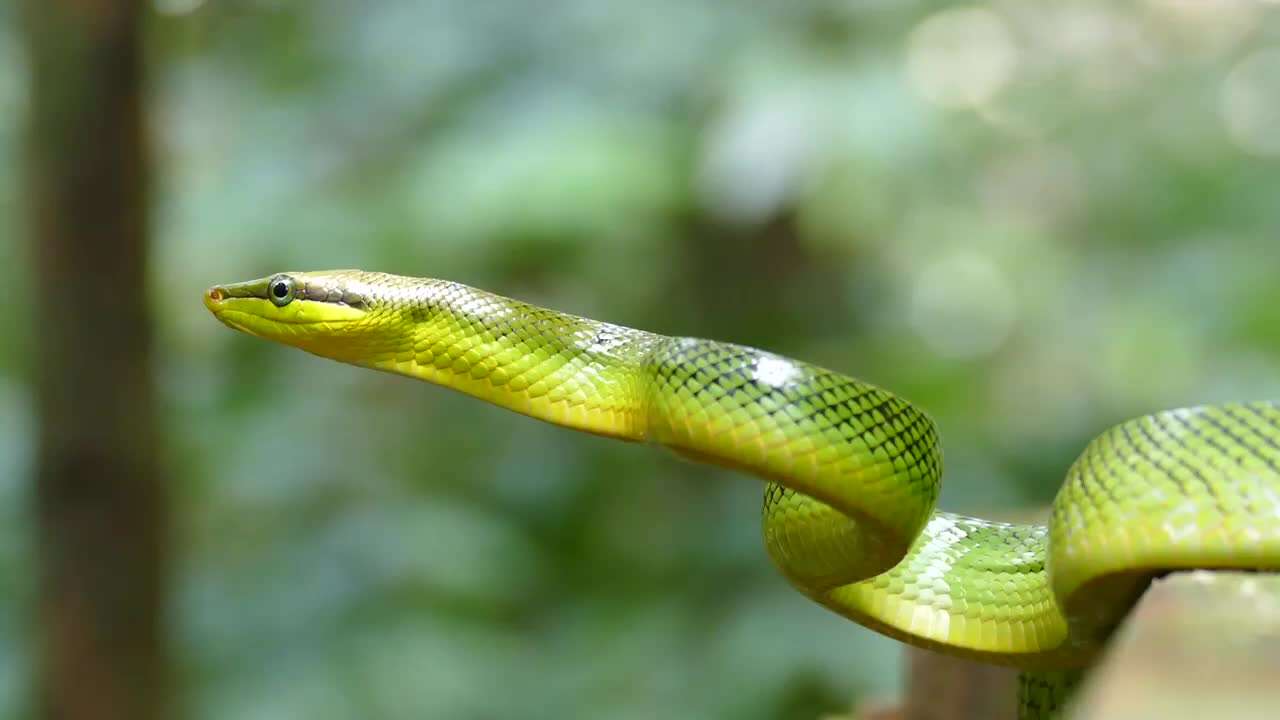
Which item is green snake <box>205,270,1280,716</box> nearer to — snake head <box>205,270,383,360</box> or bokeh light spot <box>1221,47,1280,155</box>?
snake head <box>205,270,383,360</box>

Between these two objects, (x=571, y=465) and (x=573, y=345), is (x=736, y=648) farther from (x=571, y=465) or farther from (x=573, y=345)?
(x=573, y=345)

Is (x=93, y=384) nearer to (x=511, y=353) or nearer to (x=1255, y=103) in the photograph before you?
(x=511, y=353)

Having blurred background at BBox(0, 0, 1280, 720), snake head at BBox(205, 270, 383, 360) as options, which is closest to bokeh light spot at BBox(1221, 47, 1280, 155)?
blurred background at BBox(0, 0, 1280, 720)

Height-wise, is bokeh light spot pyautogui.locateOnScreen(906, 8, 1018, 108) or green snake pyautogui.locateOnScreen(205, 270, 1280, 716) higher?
bokeh light spot pyautogui.locateOnScreen(906, 8, 1018, 108)

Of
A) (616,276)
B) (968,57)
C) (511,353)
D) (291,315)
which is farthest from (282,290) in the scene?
(968,57)

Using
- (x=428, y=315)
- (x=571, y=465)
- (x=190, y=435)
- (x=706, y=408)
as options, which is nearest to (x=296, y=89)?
(x=190, y=435)

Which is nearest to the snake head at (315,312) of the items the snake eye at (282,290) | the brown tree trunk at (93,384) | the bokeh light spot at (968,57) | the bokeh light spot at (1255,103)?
the snake eye at (282,290)

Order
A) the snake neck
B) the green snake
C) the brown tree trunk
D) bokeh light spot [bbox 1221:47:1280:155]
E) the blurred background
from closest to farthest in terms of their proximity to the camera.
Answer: the green snake, the snake neck, the brown tree trunk, the blurred background, bokeh light spot [bbox 1221:47:1280:155]

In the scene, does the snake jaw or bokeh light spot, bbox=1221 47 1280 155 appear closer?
the snake jaw
